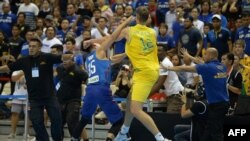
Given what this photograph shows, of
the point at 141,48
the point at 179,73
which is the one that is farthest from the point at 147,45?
the point at 179,73

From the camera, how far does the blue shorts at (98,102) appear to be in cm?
1343

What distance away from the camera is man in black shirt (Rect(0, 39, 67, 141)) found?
14.2 m

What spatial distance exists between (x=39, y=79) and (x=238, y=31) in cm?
695

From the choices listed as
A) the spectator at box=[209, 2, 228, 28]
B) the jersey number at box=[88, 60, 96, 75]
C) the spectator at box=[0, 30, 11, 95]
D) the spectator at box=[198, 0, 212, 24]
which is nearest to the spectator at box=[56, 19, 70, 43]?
the spectator at box=[0, 30, 11, 95]

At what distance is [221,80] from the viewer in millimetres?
13023

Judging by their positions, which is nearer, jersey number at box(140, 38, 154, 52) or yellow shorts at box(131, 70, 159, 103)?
yellow shorts at box(131, 70, 159, 103)

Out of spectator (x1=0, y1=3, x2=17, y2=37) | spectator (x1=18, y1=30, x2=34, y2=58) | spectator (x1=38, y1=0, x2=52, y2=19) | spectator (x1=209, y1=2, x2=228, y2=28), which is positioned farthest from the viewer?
spectator (x1=38, y1=0, x2=52, y2=19)

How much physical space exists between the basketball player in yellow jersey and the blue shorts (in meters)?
0.48

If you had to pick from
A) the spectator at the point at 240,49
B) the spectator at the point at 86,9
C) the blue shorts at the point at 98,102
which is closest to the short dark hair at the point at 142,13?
the blue shorts at the point at 98,102

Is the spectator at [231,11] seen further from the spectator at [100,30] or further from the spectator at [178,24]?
the spectator at [100,30]

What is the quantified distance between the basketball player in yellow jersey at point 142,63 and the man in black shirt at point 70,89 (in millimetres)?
2512

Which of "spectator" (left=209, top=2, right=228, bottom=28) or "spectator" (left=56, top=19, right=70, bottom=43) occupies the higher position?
"spectator" (left=209, top=2, right=228, bottom=28)

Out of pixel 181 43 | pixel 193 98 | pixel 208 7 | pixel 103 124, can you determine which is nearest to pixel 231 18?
pixel 208 7

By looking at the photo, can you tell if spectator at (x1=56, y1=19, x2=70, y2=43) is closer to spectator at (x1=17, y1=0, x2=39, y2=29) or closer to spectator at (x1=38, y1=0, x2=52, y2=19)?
spectator at (x1=17, y1=0, x2=39, y2=29)
